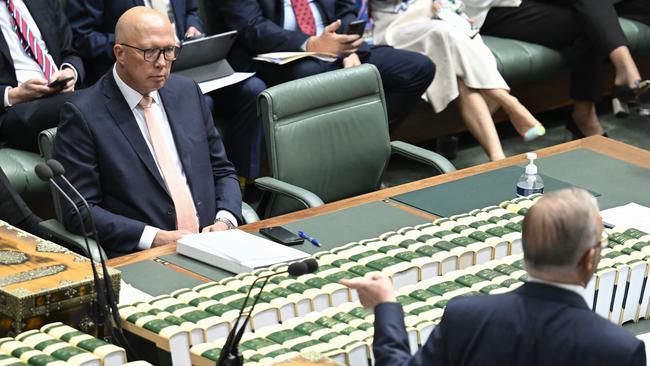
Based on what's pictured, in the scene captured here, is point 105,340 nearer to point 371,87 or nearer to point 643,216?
point 643,216

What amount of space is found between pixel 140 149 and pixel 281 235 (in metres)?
0.67

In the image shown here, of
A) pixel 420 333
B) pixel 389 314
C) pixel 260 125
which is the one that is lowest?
pixel 260 125

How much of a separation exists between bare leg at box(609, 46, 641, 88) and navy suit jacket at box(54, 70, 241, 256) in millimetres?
3069

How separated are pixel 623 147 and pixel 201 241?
178 centimetres

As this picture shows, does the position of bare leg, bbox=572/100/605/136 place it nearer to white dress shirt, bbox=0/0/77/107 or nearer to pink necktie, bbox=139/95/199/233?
white dress shirt, bbox=0/0/77/107

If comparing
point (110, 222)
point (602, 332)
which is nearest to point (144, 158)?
point (110, 222)

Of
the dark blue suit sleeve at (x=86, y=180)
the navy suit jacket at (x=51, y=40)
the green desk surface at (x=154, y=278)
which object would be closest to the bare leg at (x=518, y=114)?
the navy suit jacket at (x=51, y=40)

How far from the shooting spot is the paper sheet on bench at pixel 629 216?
3748mm

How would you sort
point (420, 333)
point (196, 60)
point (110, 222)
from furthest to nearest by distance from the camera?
point (196, 60) < point (110, 222) < point (420, 333)

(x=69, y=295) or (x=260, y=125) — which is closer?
(x=69, y=295)

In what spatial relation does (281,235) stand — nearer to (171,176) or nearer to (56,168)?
(171,176)

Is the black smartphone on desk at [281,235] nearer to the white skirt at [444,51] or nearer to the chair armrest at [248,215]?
the chair armrest at [248,215]

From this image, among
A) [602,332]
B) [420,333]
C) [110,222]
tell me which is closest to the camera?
[602,332]

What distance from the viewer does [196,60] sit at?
569cm
